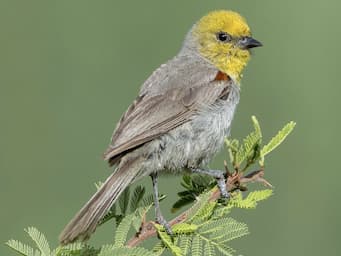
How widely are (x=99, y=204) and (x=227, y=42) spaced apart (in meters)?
1.86

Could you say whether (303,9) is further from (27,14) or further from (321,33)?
(27,14)

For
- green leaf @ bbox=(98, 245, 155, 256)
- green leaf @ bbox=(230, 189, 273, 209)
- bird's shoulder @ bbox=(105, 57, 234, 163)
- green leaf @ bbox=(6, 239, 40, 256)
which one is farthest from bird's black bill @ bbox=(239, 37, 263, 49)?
green leaf @ bbox=(6, 239, 40, 256)

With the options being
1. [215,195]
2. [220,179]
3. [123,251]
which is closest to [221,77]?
[220,179]

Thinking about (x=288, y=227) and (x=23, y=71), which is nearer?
(x=288, y=227)

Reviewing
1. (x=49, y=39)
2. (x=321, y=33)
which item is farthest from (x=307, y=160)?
(x=49, y=39)

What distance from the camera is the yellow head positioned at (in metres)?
4.82

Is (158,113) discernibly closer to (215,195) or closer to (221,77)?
(221,77)

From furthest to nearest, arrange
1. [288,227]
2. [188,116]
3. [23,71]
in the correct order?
[23,71] → [288,227] → [188,116]

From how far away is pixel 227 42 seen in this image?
4879mm

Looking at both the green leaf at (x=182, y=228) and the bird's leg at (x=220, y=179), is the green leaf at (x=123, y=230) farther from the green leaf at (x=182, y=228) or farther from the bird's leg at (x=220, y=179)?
the bird's leg at (x=220, y=179)

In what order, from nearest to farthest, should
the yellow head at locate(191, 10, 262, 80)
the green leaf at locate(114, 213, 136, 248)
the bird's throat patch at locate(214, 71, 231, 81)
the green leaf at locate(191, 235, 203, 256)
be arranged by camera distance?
the green leaf at locate(114, 213, 136, 248)
the green leaf at locate(191, 235, 203, 256)
the bird's throat patch at locate(214, 71, 231, 81)
the yellow head at locate(191, 10, 262, 80)

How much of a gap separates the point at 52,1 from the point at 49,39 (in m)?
0.39

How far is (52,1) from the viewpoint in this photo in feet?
21.8

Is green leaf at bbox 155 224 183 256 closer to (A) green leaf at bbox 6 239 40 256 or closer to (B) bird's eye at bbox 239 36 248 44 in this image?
(A) green leaf at bbox 6 239 40 256
